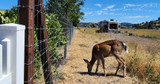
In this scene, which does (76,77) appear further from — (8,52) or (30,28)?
(8,52)

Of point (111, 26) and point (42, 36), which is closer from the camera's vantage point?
point (42, 36)

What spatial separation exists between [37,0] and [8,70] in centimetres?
142

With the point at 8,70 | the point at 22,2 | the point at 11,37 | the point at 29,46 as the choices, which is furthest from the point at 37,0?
the point at 8,70

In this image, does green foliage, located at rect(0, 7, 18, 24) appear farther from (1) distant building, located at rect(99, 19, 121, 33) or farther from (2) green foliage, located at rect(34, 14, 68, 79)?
(1) distant building, located at rect(99, 19, 121, 33)

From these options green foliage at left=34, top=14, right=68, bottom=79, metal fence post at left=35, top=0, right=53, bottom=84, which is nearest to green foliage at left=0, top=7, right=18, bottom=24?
metal fence post at left=35, top=0, right=53, bottom=84

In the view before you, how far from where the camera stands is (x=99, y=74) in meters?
6.00

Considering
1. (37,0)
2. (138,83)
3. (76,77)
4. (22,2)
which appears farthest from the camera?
(76,77)

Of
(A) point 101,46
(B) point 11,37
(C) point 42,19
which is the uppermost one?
(C) point 42,19

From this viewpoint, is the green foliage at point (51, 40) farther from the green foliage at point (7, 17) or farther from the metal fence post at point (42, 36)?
the green foliage at point (7, 17)

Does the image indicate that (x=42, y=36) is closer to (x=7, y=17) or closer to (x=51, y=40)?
(x=7, y=17)

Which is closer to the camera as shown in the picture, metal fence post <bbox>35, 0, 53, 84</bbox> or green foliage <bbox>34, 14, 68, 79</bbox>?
metal fence post <bbox>35, 0, 53, 84</bbox>

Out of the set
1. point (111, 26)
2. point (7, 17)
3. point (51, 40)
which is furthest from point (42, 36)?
point (111, 26)

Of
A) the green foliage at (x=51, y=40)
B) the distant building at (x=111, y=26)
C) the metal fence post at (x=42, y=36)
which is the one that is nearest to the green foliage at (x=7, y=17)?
the metal fence post at (x=42, y=36)

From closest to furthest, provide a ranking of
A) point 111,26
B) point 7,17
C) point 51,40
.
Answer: point 7,17
point 51,40
point 111,26
